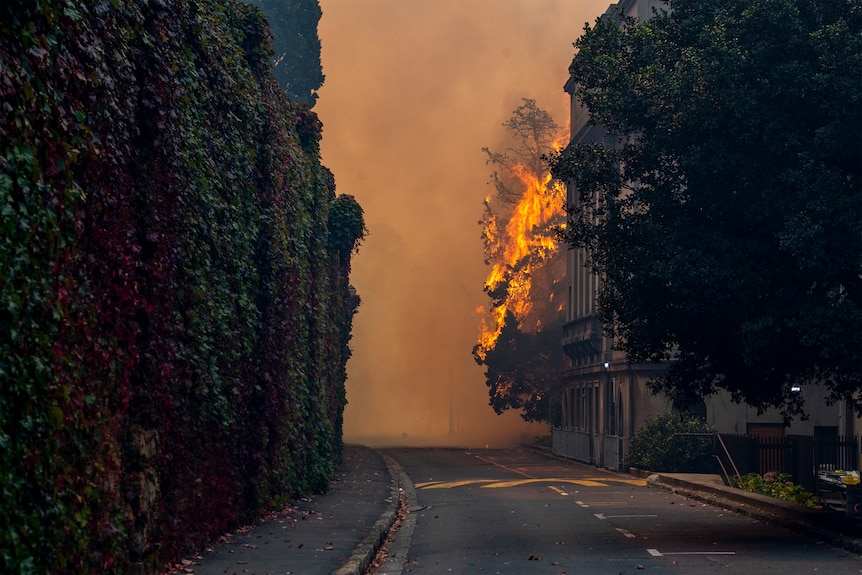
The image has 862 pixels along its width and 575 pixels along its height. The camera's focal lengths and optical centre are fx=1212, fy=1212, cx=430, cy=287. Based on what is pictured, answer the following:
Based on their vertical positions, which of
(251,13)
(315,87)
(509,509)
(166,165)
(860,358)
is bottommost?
(509,509)

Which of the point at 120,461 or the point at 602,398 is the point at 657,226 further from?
the point at 602,398

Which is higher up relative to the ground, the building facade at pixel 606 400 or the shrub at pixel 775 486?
the building facade at pixel 606 400

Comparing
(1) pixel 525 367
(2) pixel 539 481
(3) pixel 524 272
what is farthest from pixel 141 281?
(3) pixel 524 272

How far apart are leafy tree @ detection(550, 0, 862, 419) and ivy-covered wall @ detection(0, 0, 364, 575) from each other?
585 centimetres

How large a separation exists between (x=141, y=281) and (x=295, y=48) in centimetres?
5030

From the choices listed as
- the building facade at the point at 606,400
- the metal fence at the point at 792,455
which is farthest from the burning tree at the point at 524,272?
the metal fence at the point at 792,455

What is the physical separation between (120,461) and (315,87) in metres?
51.8

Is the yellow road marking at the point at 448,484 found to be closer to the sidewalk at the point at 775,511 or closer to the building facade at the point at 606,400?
the sidewalk at the point at 775,511

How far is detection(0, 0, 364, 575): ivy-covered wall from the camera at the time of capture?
786cm

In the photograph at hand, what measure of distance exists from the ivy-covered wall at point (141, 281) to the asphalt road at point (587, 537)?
308cm

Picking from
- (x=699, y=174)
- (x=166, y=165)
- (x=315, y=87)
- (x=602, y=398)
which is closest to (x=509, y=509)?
(x=699, y=174)

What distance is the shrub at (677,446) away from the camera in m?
39.3

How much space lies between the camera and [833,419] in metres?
40.8

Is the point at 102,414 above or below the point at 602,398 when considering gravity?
below
